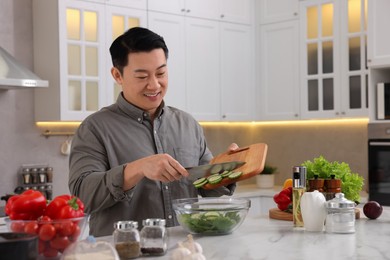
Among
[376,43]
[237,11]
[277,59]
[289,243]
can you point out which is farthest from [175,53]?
[289,243]

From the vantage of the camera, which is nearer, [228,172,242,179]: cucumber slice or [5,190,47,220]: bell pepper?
[5,190,47,220]: bell pepper

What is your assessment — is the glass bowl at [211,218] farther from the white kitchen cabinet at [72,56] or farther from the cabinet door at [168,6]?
the cabinet door at [168,6]

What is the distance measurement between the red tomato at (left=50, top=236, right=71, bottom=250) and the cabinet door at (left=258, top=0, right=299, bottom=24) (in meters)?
4.12

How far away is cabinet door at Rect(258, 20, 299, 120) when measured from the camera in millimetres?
5477

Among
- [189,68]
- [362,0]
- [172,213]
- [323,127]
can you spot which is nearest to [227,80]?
[189,68]

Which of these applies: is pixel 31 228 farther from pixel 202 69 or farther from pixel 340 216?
pixel 202 69

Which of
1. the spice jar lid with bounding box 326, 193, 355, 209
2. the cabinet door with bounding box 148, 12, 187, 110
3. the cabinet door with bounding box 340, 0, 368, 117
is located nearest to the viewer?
the spice jar lid with bounding box 326, 193, 355, 209

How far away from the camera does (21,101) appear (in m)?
4.71

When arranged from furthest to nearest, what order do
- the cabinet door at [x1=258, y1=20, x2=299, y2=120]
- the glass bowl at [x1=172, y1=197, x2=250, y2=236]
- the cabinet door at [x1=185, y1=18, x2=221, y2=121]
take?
the cabinet door at [x1=258, y1=20, x2=299, y2=120] < the cabinet door at [x1=185, y1=18, x2=221, y2=121] < the glass bowl at [x1=172, y1=197, x2=250, y2=236]

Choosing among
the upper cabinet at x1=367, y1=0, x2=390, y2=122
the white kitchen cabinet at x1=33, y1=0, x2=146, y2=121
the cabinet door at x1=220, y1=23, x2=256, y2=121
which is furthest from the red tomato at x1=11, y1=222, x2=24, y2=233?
the cabinet door at x1=220, y1=23, x2=256, y2=121

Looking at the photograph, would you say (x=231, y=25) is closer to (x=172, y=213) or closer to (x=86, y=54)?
(x=86, y=54)

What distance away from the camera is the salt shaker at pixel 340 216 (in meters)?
2.33

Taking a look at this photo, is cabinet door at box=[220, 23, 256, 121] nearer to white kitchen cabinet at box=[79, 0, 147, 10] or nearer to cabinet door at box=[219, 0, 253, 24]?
cabinet door at box=[219, 0, 253, 24]

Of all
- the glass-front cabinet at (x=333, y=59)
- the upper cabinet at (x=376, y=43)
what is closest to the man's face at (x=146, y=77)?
the upper cabinet at (x=376, y=43)
